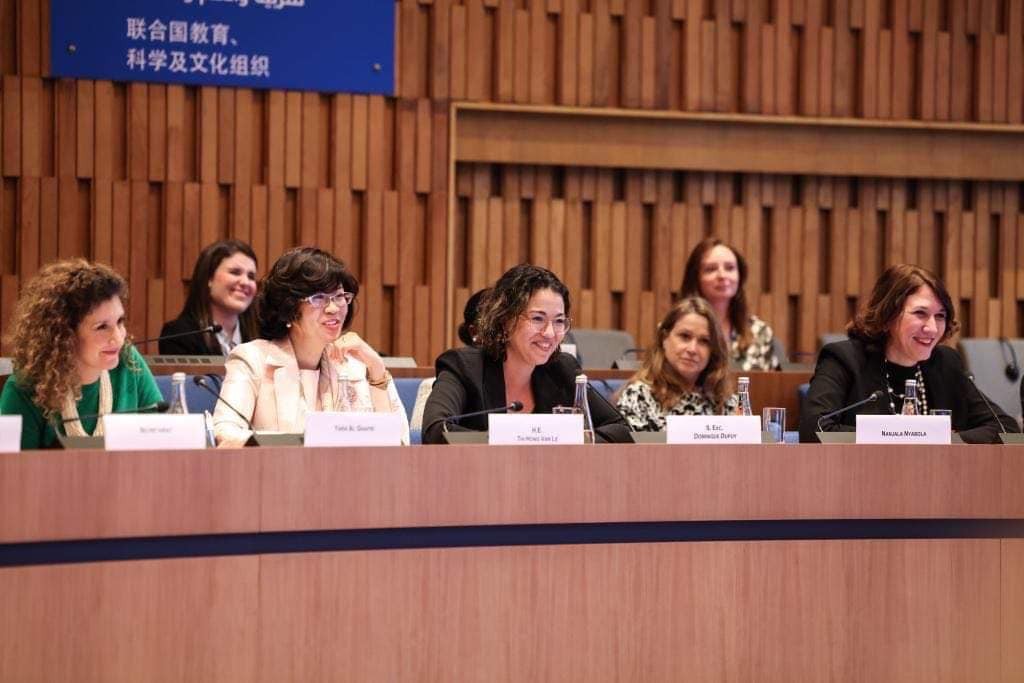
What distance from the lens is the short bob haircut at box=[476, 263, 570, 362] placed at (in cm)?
344

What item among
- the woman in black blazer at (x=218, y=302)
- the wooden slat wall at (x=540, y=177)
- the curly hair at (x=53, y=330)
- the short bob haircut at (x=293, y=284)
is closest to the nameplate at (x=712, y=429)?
the short bob haircut at (x=293, y=284)

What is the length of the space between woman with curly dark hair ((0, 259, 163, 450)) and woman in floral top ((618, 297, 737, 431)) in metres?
1.66

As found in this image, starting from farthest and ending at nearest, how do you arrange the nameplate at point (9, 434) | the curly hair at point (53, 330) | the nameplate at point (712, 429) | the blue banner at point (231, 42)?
the blue banner at point (231, 42)
the curly hair at point (53, 330)
the nameplate at point (712, 429)
the nameplate at point (9, 434)

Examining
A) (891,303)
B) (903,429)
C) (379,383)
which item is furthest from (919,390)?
(379,383)

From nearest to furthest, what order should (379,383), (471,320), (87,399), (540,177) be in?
(87,399) → (379,383) → (471,320) → (540,177)

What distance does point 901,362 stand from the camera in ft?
12.8

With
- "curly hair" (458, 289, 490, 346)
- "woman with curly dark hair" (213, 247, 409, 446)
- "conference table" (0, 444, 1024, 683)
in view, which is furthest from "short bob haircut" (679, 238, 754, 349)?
"conference table" (0, 444, 1024, 683)

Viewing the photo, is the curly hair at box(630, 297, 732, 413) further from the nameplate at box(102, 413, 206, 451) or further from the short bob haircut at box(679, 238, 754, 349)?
the nameplate at box(102, 413, 206, 451)

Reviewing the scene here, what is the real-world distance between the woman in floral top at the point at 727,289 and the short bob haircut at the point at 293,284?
2.35m

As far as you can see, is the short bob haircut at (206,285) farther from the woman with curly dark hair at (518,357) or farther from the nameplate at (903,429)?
the nameplate at (903,429)

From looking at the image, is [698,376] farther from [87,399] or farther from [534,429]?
[87,399]

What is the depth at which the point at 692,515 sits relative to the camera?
2662 mm

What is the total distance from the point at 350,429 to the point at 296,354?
95 centimetres

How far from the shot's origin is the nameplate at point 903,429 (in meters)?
2.87
